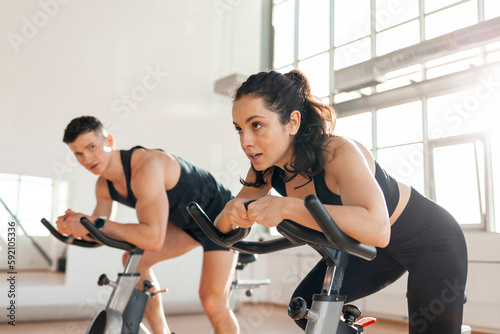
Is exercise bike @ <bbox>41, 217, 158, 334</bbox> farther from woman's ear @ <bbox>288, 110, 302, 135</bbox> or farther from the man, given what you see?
woman's ear @ <bbox>288, 110, 302, 135</bbox>

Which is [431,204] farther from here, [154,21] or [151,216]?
[154,21]

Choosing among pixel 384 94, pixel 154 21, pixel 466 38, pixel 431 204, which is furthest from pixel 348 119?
pixel 431 204

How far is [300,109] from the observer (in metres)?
1.26

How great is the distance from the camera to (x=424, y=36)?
14.8ft

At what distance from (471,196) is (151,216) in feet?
10.3

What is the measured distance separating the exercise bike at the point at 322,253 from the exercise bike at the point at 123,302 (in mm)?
831

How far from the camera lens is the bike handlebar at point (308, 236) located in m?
0.85

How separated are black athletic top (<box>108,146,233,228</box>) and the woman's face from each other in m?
1.10

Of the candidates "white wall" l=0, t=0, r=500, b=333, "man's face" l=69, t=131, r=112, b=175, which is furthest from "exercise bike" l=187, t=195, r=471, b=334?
"white wall" l=0, t=0, r=500, b=333

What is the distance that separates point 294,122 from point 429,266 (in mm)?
564

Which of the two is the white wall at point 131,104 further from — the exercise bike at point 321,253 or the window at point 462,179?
the exercise bike at point 321,253

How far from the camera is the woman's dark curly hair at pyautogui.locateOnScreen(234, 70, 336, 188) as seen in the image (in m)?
1.18

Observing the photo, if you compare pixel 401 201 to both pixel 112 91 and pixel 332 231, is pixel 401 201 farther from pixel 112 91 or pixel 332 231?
pixel 112 91

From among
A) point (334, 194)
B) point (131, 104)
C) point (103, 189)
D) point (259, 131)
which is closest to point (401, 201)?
point (334, 194)
